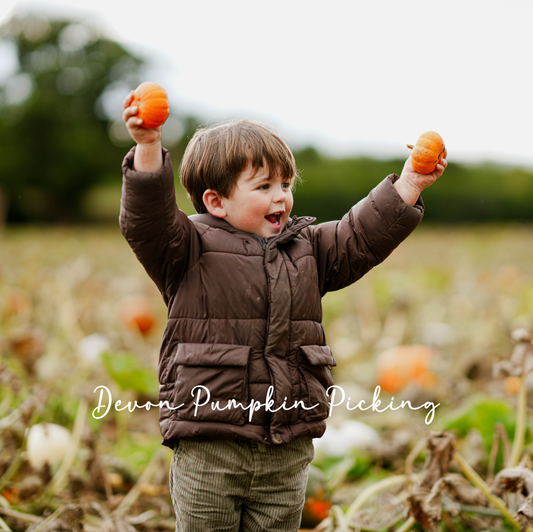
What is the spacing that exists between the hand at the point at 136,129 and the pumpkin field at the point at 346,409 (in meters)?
0.93

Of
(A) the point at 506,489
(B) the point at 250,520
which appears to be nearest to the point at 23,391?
(B) the point at 250,520

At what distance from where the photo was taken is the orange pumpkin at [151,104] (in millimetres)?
1353

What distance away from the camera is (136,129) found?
1374 mm

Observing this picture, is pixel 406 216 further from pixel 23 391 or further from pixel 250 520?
pixel 23 391

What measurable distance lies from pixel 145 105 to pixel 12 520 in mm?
1532

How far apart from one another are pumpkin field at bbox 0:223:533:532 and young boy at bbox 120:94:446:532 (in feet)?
1.56

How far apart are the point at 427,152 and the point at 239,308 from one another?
0.61 meters

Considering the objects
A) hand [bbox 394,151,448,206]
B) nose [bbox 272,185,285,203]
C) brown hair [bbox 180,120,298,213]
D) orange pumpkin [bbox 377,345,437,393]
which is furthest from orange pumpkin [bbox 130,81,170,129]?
orange pumpkin [bbox 377,345,437,393]

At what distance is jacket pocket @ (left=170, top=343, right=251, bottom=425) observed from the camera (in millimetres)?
1493

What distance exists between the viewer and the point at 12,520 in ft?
6.94

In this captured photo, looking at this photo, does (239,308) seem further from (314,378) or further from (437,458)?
(437,458)

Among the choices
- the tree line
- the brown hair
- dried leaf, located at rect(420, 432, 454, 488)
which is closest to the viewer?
the brown hair

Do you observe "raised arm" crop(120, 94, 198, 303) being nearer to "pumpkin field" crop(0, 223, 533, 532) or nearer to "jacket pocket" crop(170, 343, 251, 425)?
"jacket pocket" crop(170, 343, 251, 425)

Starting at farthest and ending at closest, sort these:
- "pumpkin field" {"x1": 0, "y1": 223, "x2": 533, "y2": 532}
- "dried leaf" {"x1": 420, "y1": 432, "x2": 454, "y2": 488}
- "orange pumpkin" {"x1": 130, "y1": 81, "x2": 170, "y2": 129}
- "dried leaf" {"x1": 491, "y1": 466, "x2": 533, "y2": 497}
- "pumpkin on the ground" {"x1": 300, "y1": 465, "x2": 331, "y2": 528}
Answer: "pumpkin on the ground" {"x1": 300, "y1": 465, "x2": 331, "y2": 528}, "pumpkin field" {"x1": 0, "y1": 223, "x2": 533, "y2": 532}, "dried leaf" {"x1": 420, "y1": 432, "x2": 454, "y2": 488}, "dried leaf" {"x1": 491, "y1": 466, "x2": 533, "y2": 497}, "orange pumpkin" {"x1": 130, "y1": 81, "x2": 170, "y2": 129}
